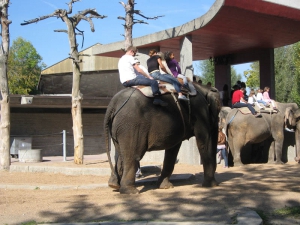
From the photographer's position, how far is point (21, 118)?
25.6m

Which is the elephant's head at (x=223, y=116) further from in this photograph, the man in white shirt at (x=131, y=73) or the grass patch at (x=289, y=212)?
the grass patch at (x=289, y=212)

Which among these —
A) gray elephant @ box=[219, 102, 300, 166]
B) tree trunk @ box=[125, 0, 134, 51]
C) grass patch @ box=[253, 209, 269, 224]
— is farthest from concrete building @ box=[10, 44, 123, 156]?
grass patch @ box=[253, 209, 269, 224]

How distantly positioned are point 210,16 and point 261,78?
810cm

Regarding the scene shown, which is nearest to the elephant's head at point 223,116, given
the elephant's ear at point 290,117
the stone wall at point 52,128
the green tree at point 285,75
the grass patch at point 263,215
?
the elephant's ear at point 290,117

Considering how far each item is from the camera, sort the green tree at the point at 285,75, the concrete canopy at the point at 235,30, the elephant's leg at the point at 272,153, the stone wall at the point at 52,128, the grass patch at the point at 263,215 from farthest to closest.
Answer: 1. the green tree at the point at 285,75
2. the stone wall at the point at 52,128
3. the elephant's leg at the point at 272,153
4. the concrete canopy at the point at 235,30
5. the grass patch at the point at 263,215

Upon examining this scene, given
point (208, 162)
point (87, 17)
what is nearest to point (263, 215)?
point (208, 162)

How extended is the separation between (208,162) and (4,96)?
349 inches

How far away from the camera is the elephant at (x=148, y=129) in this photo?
29.9 ft

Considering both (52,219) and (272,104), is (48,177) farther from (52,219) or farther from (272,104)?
(272,104)

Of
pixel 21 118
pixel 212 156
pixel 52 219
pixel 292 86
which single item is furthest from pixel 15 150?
pixel 292 86

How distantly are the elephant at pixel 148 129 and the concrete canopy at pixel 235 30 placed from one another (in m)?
4.80

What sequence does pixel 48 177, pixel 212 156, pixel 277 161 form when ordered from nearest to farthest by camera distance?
pixel 212 156 → pixel 48 177 → pixel 277 161

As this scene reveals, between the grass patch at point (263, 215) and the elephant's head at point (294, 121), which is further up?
the elephant's head at point (294, 121)

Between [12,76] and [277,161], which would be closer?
[277,161]
